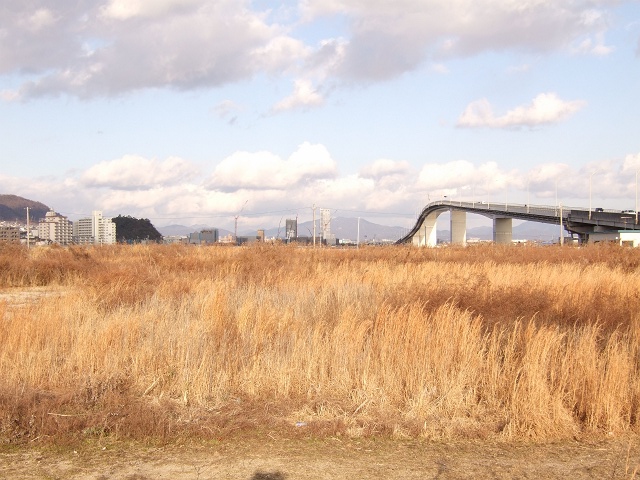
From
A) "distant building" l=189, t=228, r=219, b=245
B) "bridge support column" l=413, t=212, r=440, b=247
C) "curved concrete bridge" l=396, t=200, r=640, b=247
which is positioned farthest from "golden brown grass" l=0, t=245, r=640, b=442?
"bridge support column" l=413, t=212, r=440, b=247

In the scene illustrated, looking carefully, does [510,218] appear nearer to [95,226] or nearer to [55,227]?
[95,226]

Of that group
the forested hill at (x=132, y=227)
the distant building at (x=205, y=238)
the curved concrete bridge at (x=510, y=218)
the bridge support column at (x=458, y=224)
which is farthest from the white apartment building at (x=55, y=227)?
the bridge support column at (x=458, y=224)

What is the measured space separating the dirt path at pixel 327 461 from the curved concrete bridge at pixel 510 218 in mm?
42631

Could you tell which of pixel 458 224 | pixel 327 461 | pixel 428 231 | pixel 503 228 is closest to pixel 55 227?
pixel 428 231

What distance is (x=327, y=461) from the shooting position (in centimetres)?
595

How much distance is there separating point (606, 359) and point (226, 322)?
6.24 metres

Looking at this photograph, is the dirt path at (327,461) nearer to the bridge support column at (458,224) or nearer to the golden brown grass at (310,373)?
the golden brown grass at (310,373)

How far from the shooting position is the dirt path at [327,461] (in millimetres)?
5613

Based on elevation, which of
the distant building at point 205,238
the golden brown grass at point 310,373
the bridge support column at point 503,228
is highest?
the bridge support column at point 503,228

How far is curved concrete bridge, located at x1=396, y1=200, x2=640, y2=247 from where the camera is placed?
2753 inches

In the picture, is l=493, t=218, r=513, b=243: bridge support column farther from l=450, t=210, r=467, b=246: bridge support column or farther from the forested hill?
the forested hill

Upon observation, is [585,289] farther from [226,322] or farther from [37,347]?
[37,347]

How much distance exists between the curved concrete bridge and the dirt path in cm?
4263

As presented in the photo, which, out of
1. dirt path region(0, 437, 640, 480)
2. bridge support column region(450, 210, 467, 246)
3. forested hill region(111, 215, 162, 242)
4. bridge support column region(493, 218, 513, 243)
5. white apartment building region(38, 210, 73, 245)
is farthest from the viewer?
white apartment building region(38, 210, 73, 245)
